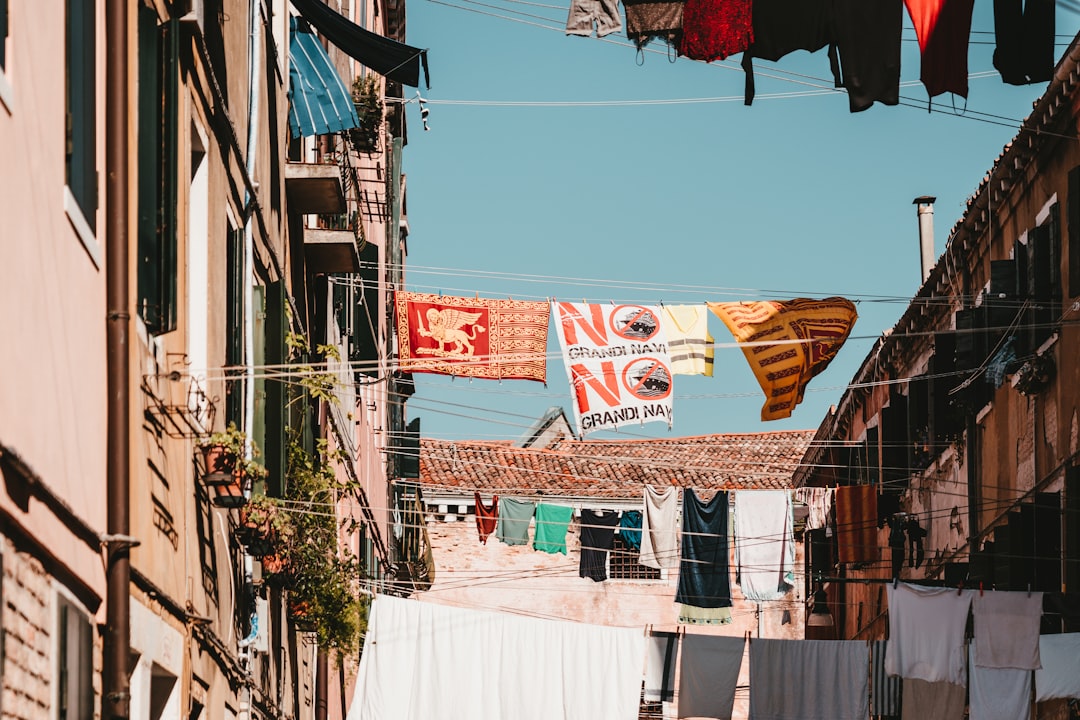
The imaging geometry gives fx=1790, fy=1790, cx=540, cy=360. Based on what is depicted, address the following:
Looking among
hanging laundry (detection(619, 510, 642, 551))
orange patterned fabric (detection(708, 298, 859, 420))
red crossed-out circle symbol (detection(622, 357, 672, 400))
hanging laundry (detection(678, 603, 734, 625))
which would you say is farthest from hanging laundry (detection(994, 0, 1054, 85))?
hanging laundry (detection(619, 510, 642, 551))

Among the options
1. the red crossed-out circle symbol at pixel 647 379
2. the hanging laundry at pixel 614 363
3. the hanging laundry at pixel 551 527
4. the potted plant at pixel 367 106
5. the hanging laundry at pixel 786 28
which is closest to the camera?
the hanging laundry at pixel 786 28

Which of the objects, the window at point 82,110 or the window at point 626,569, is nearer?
the window at point 82,110

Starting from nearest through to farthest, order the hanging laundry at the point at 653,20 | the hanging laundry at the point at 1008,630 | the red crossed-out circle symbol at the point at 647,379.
A: the hanging laundry at the point at 653,20, the hanging laundry at the point at 1008,630, the red crossed-out circle symbol at the point at 647,379

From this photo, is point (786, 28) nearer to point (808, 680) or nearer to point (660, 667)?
point (808, 680)

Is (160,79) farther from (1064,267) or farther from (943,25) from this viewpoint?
(1064,267)

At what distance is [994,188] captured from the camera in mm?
20453

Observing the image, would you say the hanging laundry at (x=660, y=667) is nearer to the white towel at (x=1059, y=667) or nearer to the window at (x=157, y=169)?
the white towel at (x=1059, y=667)

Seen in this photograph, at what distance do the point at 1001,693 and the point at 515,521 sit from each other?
16300 millimetres

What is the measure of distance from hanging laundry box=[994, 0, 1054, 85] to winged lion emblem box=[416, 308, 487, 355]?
1033 centimetres

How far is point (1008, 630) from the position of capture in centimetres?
1789

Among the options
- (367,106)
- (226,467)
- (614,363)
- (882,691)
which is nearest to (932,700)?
(882,691)

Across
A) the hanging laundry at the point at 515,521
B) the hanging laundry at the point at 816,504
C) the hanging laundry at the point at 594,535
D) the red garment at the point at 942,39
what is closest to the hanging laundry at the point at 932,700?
the hanging laundry at the point at 816,504

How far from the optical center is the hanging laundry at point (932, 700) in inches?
870

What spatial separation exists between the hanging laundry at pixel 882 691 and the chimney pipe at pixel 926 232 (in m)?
8.95
